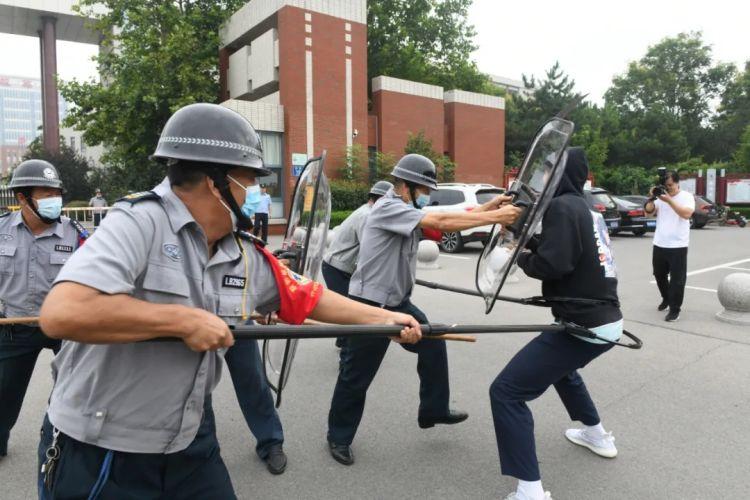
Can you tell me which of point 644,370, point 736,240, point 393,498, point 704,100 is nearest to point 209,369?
point 393,498

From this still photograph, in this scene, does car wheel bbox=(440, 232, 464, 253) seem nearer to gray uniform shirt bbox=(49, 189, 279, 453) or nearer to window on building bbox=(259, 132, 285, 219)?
window on building bbox=(259, 132, 285, 219)

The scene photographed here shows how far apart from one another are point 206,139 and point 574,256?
1902mm

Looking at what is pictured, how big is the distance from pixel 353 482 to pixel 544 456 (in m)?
1.19

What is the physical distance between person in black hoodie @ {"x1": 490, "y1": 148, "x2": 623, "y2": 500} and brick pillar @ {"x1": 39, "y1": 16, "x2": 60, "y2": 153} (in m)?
42.6

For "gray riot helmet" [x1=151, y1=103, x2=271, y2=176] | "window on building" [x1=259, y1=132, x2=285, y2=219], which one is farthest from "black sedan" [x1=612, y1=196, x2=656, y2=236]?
"gray riot helmet" [x1=151, y1=103, x2=271, y2=176]

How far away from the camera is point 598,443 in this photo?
11.4 feet

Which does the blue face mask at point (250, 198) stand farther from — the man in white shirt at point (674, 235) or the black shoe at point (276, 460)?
the man in white shirt at point (674, 235)

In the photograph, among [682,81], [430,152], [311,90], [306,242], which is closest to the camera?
[306,242]

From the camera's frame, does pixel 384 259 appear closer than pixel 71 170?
Yes

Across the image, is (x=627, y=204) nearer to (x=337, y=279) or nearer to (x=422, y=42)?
(x=337, y=279)

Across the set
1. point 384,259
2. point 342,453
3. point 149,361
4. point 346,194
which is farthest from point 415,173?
point 346,194

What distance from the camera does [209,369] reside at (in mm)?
1739

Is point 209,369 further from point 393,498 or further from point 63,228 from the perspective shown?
point 63,228

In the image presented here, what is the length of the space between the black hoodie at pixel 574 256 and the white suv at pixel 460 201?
422 inches
